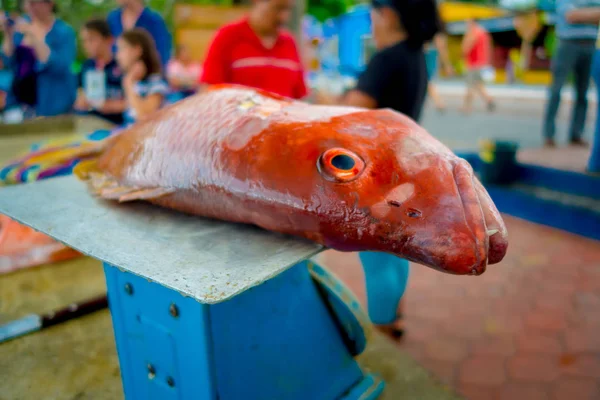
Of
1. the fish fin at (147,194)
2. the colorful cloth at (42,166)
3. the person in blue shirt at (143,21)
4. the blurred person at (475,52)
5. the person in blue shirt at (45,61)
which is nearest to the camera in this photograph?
the fish fin at (147,194)

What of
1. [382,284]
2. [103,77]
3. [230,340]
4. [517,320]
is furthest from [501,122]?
[230,340]

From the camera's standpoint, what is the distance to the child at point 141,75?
3.07 m

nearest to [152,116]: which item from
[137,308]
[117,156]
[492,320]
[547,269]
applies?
[117,156]

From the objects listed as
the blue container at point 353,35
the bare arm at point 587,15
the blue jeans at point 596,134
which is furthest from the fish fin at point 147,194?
the blue container at point 353,35

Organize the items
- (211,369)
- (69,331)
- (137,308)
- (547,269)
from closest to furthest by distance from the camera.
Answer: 1. (211,369)
2. (137,308)
3. (69,331)
4. (547,269)

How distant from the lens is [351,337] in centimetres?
143

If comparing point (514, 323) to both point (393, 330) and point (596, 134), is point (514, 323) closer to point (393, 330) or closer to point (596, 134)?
point (393, 330)

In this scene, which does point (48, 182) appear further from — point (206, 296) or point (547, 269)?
point (547, 269)

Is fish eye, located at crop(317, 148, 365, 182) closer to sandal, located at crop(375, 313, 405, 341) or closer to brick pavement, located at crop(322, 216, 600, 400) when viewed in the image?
brick pavement, located at crop(322, 216, 600, 400)

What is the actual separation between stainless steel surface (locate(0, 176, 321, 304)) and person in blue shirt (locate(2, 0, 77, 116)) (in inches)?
140

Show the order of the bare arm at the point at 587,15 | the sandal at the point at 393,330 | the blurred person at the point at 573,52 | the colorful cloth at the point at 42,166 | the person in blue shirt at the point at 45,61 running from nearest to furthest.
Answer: the colorful cloth at the point at 42,166 < the sandal at the point at 393,330 < the bare arm at the point at 587,15 < the person in blue shirt at the point at 45,61 < the blurred person at the point at 573,52

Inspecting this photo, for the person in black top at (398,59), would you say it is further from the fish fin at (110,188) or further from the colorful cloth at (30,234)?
the colorful cloth at (30,234)

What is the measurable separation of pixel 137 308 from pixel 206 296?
1.42 ft

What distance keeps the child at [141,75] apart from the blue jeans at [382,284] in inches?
90.6
